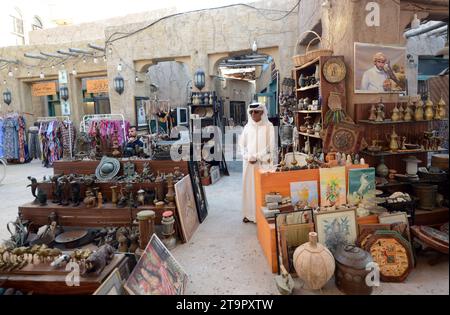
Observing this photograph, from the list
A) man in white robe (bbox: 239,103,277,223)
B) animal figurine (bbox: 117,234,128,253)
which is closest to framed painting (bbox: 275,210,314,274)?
man in white robe (bbox: 239,103,277,223)

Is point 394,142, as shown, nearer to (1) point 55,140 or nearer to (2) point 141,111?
(2) point 141,111

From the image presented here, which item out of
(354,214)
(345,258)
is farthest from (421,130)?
(345,258)

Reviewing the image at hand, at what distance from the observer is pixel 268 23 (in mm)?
7230

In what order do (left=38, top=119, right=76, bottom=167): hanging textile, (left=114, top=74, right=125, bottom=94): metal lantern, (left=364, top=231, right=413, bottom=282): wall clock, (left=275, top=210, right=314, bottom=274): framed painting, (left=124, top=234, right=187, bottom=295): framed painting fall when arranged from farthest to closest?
(left=38, top=119, right=76, bottom=167): hanging textile < (left=114, top=74, right=125, bottom=94): metal lantern < (left=275, top=210, right=314, bottom=274): framed painting < (left=364, top=231, right=413, bottom=282): wall clock < (left=124, top=234, right=187, bottom=295): framed painting

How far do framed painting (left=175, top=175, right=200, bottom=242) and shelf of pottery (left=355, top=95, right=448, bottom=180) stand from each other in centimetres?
238

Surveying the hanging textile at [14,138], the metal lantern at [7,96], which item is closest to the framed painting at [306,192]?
the hanging textile at [14,138]

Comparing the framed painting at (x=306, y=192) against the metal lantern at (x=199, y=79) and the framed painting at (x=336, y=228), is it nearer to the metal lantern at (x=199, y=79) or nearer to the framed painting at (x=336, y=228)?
the framed painting at (x=336, y=228)

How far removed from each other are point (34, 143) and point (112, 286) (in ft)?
34.5

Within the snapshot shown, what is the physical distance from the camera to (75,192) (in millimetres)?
3930

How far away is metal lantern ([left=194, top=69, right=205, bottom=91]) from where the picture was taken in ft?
24.5

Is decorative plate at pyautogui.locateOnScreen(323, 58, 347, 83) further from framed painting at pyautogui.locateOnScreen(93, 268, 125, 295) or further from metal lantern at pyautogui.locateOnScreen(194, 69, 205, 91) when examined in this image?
metal lantern at pyautogui.locateOnScreen(194, 69, 205, 91)

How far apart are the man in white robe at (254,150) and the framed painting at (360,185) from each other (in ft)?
3.70

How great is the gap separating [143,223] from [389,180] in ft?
9.93
